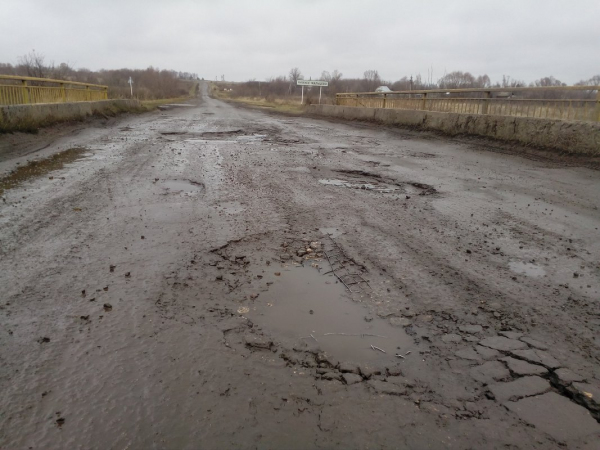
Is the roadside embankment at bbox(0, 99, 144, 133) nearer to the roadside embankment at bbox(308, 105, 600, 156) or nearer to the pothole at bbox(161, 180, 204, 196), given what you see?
the pothole at bbox(161, 180, 204, 196)

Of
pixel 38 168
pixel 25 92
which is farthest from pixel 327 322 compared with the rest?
pixel 25 92

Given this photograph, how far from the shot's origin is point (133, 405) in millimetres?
2088

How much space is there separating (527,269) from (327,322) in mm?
2034

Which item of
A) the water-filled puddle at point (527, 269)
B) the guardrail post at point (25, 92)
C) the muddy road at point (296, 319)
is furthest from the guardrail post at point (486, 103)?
the guardrail post at point (25, 92)

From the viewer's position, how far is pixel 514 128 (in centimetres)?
1091

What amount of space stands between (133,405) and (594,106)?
34.5 ft

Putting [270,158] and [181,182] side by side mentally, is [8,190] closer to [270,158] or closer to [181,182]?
[181,182]

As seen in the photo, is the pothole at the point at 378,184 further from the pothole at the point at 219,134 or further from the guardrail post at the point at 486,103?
the pothole at the point at 219,134

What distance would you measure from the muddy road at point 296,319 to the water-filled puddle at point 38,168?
0.30 meters

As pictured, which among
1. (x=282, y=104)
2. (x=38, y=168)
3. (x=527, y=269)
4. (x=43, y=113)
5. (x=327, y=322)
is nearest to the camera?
(x=327, y=322)

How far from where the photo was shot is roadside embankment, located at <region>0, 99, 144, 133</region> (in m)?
10.7

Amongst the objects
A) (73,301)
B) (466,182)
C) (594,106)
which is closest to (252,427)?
(73,301)

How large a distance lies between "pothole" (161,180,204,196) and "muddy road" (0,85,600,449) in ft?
0.30

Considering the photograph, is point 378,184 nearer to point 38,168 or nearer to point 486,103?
point 38,168
